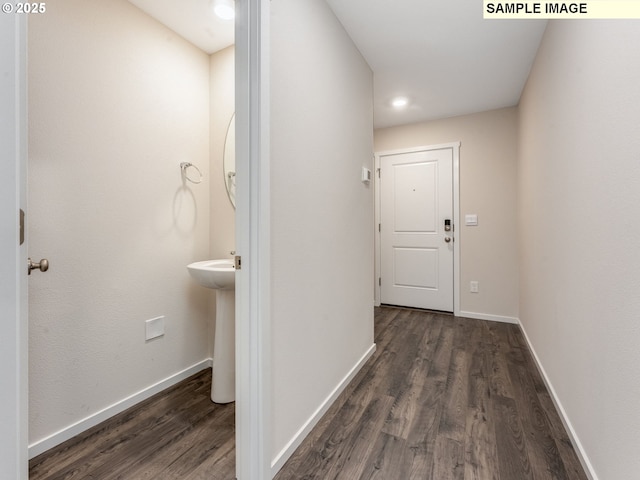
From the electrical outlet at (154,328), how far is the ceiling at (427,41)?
187cm

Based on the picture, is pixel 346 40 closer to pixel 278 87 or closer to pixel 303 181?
pixel 278 87

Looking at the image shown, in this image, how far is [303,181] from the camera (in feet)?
4.96

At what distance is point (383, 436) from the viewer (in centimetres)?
152

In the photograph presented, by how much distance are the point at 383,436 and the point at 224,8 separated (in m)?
2.50

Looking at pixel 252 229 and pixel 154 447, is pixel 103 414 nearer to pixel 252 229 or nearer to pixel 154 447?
pixel 154 447

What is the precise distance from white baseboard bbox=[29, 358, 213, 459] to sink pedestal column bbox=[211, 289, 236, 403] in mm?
376

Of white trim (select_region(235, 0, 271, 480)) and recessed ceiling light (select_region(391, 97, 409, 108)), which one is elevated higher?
recessed ceiling light (select_region(391, 97, 409, 108))

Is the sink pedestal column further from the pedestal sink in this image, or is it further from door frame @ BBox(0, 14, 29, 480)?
door frame @ BBox(0, 14, 29, 480)

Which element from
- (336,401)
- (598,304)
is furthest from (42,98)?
(598,304)

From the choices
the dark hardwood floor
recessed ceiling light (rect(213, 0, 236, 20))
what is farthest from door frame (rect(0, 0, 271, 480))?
recessed ceiling light (rect(213, 0, 236, 20))

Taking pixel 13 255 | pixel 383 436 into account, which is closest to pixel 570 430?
pixel 383 436

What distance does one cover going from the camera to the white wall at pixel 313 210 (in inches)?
52.2

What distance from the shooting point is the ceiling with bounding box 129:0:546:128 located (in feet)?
6.06

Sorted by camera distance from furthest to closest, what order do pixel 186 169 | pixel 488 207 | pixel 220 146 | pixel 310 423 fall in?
pixel 488 207, pixel 220 146, pixel 186 169, pixel 310 423
